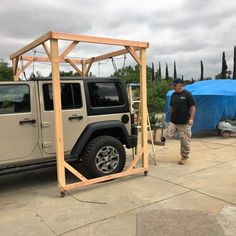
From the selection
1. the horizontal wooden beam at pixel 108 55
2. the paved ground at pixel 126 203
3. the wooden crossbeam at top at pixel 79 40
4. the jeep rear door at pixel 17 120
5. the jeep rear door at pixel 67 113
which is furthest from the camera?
the horizontal wooden beam at pixel 108 55

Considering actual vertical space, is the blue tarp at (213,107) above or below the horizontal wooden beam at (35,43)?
below

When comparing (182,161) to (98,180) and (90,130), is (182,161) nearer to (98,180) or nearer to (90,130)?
(98,180)

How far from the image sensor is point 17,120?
494 cm

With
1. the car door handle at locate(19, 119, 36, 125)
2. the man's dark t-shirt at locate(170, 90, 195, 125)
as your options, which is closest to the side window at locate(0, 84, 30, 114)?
the car door handle at locate(19, 119, 36, 125)

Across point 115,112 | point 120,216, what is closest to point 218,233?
point 120,216

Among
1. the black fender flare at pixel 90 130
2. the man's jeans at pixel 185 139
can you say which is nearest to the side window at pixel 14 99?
the black fender flare at pixel 90 130

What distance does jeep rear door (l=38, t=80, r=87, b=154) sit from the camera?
5.21 meters

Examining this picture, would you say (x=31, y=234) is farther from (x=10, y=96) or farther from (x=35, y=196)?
(x=10, y=96)

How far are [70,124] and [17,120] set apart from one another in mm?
892

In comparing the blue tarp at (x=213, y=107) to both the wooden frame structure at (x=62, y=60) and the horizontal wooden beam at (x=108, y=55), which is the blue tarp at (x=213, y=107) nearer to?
the horizontal wooden beam at (x=108, y=55)

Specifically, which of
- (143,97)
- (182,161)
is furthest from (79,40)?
(182,161)

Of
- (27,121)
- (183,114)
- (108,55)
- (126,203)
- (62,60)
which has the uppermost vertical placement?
(108,55)

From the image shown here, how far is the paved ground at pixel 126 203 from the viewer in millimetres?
3775

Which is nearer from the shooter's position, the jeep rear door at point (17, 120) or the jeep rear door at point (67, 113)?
the jeep rear door at point (17, 120)
